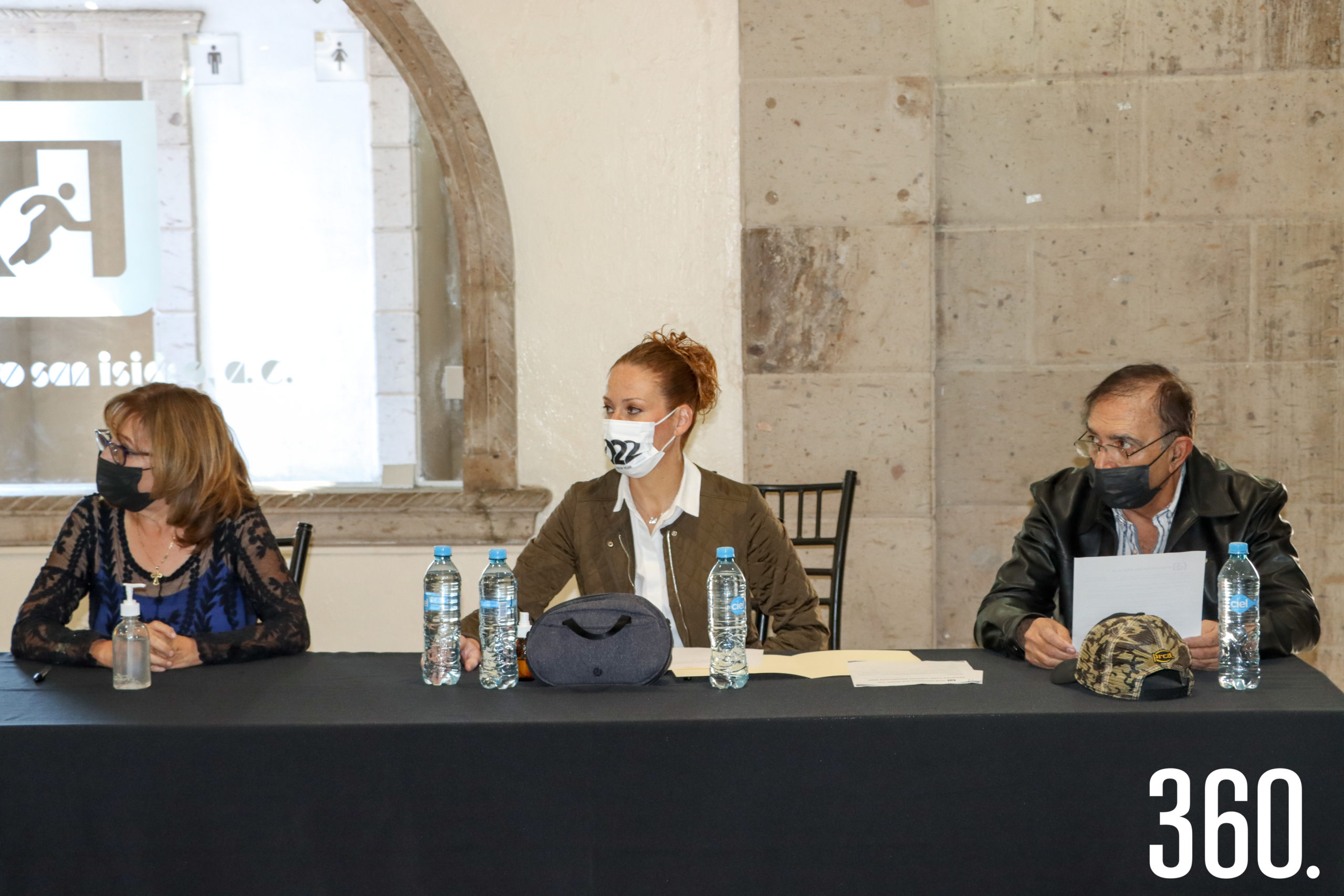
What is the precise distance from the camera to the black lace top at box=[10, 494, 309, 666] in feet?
7.64

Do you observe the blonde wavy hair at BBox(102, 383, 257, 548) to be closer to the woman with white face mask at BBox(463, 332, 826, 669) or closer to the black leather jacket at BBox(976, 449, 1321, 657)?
the woman with white face mask at BBox(463, 332, 826, 669)

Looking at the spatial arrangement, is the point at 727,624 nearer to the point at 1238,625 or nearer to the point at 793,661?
the point at 793,661

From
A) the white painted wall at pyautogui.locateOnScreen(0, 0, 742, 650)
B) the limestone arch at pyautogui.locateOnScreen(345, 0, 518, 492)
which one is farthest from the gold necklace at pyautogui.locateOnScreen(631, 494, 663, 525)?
the limestone arch at pyautogui.locateOnScreen(345, 0, 518, 492)

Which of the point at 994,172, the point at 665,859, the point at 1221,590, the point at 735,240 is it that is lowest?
the point at 665,859

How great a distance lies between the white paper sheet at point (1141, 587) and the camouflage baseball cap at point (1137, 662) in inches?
3.1

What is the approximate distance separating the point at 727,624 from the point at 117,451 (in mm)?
1293

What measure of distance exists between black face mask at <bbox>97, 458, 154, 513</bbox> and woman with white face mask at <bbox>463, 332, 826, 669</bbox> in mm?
804

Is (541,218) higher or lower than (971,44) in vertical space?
lower

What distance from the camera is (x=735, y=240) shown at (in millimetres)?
3625

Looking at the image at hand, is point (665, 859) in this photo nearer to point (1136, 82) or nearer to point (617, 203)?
point (617, 203)

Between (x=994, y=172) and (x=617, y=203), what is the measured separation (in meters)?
1.26

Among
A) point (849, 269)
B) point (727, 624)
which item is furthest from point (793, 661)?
point (849, 269)

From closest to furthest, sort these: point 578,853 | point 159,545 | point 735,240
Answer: point 578,853, point 159,545, point 735,240

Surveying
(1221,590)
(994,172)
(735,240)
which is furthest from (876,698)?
(994,172)
